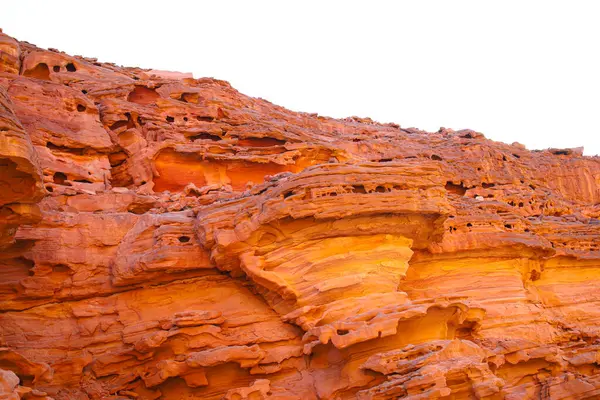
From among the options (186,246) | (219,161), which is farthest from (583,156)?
(186,246)

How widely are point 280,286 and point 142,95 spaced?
14.8m

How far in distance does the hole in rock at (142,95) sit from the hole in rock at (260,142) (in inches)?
175

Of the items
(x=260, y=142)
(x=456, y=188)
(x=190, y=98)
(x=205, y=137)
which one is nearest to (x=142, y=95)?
(x=190, y=98)

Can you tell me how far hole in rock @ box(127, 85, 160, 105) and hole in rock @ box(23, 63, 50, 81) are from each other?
3623mm

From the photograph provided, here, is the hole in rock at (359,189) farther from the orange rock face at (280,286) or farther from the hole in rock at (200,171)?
the hole in rock at (200,171)

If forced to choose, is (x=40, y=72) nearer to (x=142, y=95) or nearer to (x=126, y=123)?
(x=142, y=95)

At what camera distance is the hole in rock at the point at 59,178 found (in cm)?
1839

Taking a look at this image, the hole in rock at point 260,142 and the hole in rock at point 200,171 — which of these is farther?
the hole in rock at point 260,142

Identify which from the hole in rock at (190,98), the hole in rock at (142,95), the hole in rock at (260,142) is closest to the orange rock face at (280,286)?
the hole in rock at (142,95)

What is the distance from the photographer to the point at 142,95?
25.0 m

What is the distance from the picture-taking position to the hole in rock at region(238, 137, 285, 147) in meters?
24.4

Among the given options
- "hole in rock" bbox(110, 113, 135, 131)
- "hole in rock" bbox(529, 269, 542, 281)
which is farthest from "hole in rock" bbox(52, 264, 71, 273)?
"hole in rock" bbox(529, 269, 542, 281)

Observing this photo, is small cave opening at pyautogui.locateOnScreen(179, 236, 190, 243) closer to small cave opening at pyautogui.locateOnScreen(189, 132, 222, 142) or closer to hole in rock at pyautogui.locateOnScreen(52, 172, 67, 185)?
hole in rock at pyautogui.locateOnScreen(52, 172, 67, 185)

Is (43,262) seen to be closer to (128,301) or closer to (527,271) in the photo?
(128,301)
